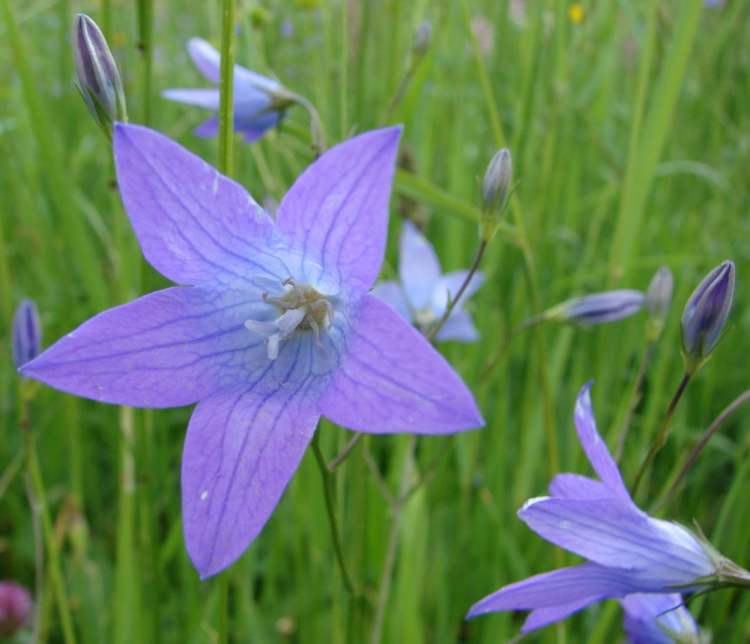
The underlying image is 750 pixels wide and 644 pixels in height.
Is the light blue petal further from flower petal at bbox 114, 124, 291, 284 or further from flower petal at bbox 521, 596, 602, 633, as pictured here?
flower petal at bbox 521, 596, 602, 633

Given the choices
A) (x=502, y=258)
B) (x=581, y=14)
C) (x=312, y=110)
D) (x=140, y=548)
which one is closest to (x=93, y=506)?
(x=140, y=548)

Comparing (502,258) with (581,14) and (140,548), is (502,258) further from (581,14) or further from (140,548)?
(140,548)

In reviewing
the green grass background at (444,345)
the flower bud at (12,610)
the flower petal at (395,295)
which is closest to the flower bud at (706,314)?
the green grass background at (444,345)

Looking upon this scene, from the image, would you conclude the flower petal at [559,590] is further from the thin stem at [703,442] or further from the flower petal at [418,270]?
the flower petal at [418,270]

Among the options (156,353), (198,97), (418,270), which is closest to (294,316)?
(156,353)

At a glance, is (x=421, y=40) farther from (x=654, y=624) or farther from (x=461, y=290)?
(x=654, y=624)
